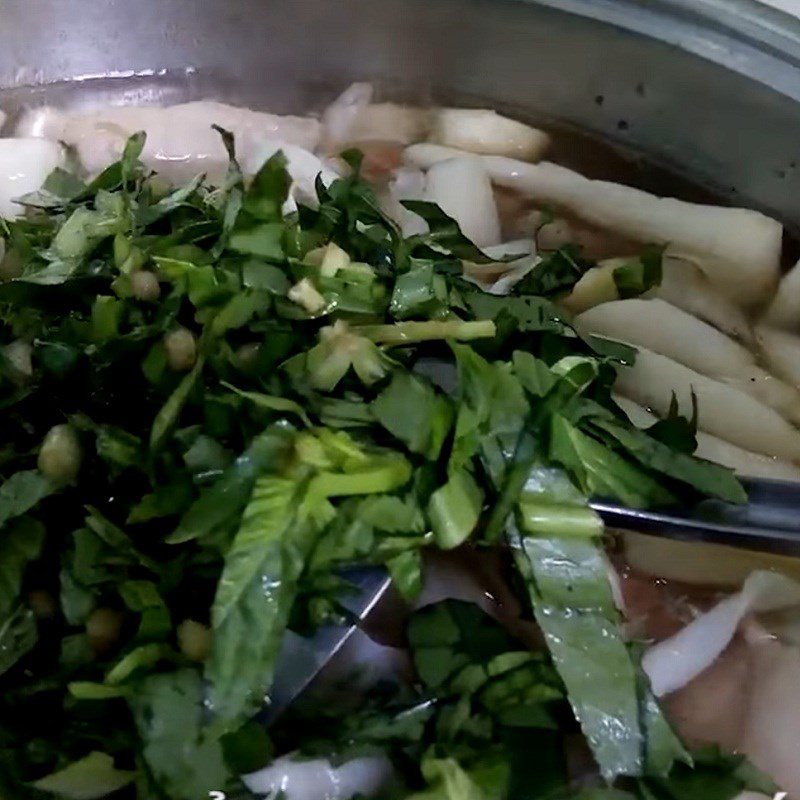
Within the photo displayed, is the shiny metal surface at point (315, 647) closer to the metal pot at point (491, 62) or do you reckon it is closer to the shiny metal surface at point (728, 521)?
the shiny metal surface at point (728, 521)

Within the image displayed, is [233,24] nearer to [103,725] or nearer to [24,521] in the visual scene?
[24,521]

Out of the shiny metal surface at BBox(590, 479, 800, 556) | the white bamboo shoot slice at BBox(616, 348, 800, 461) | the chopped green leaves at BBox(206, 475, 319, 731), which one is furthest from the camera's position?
the white bamboo shoot slice at BBox(616, 348, 800, 461)

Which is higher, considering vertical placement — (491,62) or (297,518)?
(491,62)

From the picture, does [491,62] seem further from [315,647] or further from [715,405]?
[315,647]

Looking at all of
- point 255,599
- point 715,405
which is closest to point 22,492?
point 255,599

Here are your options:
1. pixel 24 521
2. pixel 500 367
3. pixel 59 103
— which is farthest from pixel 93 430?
pixel 59 103

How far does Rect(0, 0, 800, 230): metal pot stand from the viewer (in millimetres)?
1215

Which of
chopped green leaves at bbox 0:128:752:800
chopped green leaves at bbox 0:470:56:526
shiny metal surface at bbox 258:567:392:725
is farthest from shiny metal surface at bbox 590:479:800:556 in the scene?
chopped green leaves at bbox 0:470:56:526

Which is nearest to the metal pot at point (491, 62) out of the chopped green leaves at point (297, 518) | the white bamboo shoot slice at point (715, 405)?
the white bamboo shoot slice at point (715, 405)

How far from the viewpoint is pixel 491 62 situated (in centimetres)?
143

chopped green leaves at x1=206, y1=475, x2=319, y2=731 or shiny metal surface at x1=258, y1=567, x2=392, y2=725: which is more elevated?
chopped green leaves at x1=206, y1=475, x2=319, y2=731

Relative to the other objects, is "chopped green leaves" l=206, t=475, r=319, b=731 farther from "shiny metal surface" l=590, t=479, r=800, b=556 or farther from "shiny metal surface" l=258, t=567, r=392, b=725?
"shiny metal surface" l=590, t=479, r=800, b=556

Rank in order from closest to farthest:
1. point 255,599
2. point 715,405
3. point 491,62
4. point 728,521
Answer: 1. point 255,599
2. point 728,521
3. point 715,405
4. point 491,62

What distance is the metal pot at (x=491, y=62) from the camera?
3.99 feet
